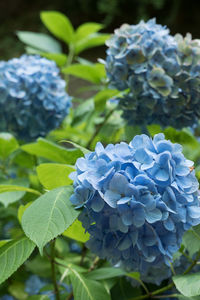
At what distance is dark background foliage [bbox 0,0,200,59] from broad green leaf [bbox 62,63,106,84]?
7.88 feet

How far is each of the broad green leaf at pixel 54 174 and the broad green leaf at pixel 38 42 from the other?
780 millimetres

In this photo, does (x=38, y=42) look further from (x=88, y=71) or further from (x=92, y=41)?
(x=88, y=71)

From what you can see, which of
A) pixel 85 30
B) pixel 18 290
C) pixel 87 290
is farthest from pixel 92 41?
pixel 87 290

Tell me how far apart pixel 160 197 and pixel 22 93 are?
570 mm

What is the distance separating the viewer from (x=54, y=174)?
51 centimetres

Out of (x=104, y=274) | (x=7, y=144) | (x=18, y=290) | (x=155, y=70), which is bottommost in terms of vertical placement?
(x=18, y=290)

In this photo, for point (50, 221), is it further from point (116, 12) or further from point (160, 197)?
point (116, 12)

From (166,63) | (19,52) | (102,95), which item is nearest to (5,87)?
(102,95)

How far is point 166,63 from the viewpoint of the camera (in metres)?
0.77

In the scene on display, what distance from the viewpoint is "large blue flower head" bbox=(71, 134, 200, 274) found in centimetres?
42

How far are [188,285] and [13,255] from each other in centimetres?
20

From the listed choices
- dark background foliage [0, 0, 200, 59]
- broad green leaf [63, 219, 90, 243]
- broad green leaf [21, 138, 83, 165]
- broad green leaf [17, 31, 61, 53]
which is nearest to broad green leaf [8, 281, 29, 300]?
broad green leaf [21, 138, 83, 165]

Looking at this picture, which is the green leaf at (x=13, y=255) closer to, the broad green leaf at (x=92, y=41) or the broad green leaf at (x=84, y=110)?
the broad green leaf at (x=84, y=110)

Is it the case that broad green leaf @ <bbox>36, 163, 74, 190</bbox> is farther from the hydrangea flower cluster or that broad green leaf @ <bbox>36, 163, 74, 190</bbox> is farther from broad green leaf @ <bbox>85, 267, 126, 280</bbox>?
the hydrangea flower cluster
